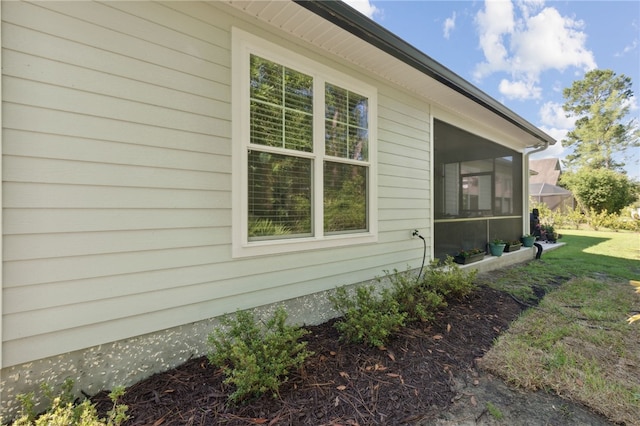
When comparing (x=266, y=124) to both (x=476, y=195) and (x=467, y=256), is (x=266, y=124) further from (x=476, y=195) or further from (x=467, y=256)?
(x=476, y=195)

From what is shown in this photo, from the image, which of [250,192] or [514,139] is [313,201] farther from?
[514,139]

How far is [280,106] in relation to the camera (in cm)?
283

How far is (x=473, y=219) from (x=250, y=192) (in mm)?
5058

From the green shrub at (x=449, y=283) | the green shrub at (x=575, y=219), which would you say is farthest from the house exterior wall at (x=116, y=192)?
the green shrub at (x=575, y=219)

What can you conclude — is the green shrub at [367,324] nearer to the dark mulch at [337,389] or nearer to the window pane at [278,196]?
the dark mulch at [337,389]

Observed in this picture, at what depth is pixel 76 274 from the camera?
1839 millimetres

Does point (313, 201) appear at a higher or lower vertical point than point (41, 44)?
lower

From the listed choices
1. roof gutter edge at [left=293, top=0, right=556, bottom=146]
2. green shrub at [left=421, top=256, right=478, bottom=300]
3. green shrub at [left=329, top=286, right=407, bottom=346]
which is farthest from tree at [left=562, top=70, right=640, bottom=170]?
green shrub at [left=329, top=286, right=407, bottom=346]

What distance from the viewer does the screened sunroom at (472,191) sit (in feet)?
16.4

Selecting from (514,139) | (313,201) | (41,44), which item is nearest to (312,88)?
(313,201)

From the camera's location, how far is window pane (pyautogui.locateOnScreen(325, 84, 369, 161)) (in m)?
3.28

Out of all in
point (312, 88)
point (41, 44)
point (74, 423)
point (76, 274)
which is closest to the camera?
point (74, 423)

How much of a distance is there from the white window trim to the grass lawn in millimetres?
1956

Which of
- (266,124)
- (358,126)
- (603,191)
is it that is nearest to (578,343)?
(358,126)
